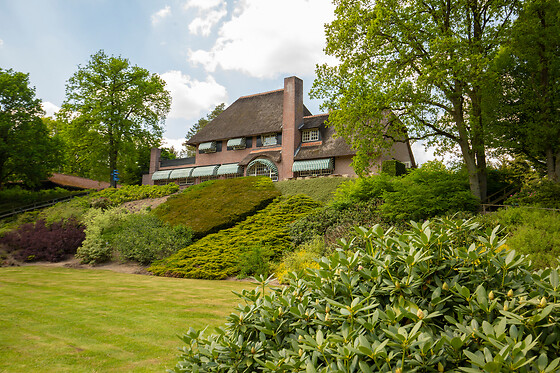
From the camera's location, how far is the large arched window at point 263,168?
3628cm

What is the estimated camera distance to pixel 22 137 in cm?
3070

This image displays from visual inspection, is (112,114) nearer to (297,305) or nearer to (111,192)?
(111,192)

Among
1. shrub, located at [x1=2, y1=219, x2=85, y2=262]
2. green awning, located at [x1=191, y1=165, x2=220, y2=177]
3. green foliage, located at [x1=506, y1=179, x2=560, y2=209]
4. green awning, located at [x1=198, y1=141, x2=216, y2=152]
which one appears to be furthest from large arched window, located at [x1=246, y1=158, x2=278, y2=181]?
green foliage, located at [x1=506, y1=179, x2=560, y2=209]

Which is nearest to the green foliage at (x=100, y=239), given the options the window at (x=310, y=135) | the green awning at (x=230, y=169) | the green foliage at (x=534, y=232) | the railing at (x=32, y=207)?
the railing at (x=32, y=207)

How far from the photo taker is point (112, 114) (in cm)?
3850

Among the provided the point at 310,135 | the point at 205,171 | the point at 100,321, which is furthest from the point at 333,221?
the point at 205,171

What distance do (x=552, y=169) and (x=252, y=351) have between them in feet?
62.0

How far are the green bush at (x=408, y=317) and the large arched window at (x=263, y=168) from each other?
33320 mm

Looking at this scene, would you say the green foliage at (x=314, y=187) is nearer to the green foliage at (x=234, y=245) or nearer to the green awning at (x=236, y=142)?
the green foliage at (x=234, y=245)

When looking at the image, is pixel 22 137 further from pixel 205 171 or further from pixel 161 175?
pixel 205 171

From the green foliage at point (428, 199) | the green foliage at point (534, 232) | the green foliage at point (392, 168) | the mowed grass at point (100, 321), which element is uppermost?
the green foliage at point (392, 168)

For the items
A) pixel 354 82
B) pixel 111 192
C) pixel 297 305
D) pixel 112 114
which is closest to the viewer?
pixel 297 305

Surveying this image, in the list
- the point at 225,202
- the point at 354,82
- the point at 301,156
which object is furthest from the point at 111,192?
the point at 354,82

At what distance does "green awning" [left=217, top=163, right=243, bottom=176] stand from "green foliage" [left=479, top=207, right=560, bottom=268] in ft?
90.0
